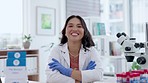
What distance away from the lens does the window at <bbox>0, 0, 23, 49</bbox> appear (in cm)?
428

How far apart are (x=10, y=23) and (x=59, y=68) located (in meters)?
2.56

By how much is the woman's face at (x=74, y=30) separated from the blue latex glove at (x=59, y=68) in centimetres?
27

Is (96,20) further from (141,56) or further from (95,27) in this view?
(141,56)

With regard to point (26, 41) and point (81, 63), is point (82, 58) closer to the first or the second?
point (81, 63)

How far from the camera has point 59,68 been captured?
83.7 inches

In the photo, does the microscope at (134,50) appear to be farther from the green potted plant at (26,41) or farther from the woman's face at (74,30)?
the green potted plant at (26,41)

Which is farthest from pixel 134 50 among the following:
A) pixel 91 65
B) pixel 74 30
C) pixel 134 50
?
pixel 74 30

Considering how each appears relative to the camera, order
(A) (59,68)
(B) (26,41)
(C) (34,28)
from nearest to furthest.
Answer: (A) (59,68), (B) (26,41), (C) (34,28)

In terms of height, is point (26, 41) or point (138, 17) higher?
point (138, 17)

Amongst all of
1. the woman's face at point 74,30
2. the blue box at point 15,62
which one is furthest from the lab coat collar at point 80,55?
the blue box at point 15,62

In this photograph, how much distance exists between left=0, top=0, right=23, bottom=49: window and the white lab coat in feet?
6.70

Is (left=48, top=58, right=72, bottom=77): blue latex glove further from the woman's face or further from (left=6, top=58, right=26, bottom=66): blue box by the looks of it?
(left=6, top=58, right=26, bottom=66): blue box

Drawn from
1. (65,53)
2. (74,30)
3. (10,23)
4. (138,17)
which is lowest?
(65,53)

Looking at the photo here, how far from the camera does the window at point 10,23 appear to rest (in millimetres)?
4277
